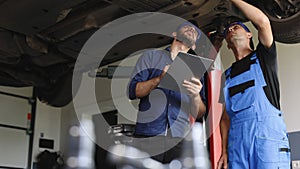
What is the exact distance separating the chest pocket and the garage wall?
412 centimetres

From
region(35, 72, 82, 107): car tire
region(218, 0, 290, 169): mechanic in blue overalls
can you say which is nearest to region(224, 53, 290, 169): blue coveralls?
region(218, 0, 290, 169): mechanic in blue overalls

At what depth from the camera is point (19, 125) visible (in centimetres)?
564

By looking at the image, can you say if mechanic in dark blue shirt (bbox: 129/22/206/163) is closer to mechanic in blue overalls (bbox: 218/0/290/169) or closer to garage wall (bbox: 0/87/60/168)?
mechanic in blue overalls (bbox: 218/0/290/169)

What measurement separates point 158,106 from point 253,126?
18.7 inches

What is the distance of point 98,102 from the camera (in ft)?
17.1

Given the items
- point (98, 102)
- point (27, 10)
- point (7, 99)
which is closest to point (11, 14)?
point (27, 10)

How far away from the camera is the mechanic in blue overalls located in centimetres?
180

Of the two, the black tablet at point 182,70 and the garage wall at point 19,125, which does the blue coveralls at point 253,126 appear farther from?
the garage wall at point 19,125

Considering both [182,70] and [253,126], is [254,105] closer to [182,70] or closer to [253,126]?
[253,126]

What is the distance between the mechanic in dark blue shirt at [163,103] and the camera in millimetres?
2010

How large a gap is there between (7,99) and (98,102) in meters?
1.31

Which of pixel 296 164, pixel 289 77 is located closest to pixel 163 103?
pixel 296 164

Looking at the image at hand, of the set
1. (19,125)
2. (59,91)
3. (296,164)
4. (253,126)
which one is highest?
(59,91)

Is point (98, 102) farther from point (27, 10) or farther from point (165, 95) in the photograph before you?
point (165, 95)
